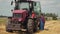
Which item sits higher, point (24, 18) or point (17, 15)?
point (17, 15)

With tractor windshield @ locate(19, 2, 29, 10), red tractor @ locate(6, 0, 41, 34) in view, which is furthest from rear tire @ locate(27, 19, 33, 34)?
tractor windshield @ locate(19, 2, 29, 10)

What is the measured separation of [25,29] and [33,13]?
1414 millimetres

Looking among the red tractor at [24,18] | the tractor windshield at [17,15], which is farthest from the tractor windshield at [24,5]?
the tractor windshield at [17,15]

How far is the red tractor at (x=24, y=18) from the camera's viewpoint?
1662 centimetres

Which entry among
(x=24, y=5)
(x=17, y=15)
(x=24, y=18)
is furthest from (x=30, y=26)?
(x=24, y=5)

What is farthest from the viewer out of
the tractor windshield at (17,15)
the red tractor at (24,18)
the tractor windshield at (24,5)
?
the tractor windshield at (24,5)

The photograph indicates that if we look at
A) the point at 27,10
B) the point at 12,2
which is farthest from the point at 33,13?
the point at 12,2

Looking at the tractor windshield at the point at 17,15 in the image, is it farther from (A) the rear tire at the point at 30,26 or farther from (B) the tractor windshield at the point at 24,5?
(A) the rear tire at the point at 30,26

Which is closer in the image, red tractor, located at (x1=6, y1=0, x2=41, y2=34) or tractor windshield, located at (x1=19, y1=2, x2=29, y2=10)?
red tractor, located at (x1=6, y1=0, x2=41, y2=34)

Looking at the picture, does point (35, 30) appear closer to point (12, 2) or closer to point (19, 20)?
point (19, 20)

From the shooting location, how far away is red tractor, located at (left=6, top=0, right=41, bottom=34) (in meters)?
16.6

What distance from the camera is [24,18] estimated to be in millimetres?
17031

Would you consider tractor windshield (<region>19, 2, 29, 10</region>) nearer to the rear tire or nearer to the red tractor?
the red tractor

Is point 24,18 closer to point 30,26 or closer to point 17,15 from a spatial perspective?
point 17,15
